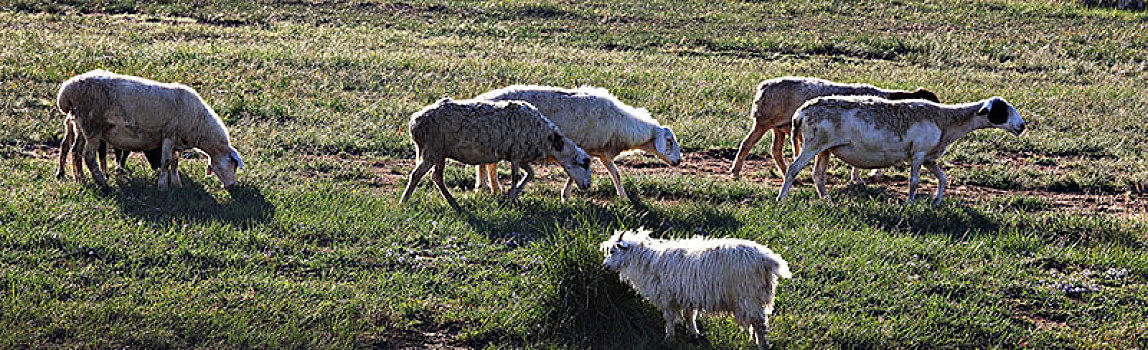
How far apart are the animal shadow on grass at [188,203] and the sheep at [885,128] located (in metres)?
5.23

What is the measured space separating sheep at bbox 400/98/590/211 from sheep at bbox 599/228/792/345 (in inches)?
129

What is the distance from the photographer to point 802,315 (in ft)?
23.9

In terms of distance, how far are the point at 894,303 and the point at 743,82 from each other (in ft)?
39.3

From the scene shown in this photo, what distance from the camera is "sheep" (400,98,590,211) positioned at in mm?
9969

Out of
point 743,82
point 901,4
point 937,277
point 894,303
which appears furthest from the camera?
point 901,4

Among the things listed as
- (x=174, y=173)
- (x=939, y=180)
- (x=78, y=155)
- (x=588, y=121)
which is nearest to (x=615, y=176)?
(x=588, y=121)

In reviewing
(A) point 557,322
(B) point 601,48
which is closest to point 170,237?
(A) point 557,322

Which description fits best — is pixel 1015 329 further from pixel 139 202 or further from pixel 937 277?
pixel 139 202

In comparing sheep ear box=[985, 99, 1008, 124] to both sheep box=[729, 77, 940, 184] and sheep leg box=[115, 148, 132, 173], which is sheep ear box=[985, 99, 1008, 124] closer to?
sheep box=[729, 77, 940, 184]

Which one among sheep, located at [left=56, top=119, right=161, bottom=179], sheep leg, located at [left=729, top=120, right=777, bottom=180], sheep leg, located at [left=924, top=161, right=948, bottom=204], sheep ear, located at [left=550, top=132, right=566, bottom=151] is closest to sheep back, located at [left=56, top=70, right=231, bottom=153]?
sheep, located at [left=56, top=119, right=161, bottom=179]

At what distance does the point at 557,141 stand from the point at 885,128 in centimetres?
339

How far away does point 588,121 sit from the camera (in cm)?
1134

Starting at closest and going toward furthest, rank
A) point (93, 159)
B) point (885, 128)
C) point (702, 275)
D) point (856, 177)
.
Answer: point (702, 275), point (93, 159), point (885, 128), point (856, 177)

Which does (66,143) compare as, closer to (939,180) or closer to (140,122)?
(140,122)
